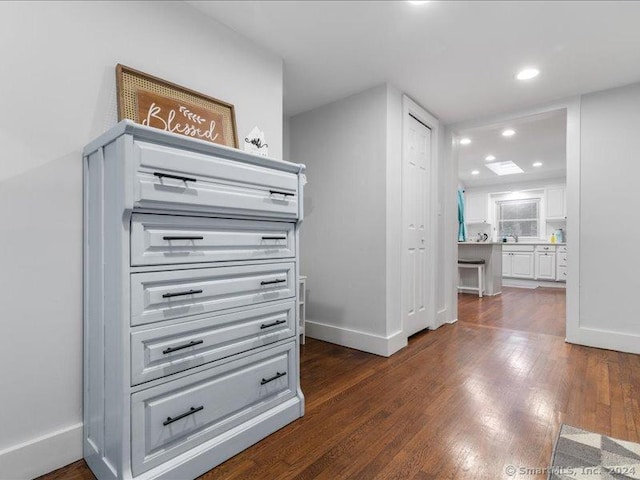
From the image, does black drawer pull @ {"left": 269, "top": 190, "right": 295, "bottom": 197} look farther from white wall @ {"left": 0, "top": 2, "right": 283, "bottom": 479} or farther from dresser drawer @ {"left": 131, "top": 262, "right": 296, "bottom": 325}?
white wall @ {"left": 0, "top": 2, "right": 283, "bottom": 479}

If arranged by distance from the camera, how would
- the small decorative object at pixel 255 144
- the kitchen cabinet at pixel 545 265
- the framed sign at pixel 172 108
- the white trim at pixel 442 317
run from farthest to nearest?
1. the kitchen cabinet at pixel 545 265
2. the white trim at pixel 442 317
3. the small decorative object at pixel 255 144
4. the framed sign at pixel 172 108

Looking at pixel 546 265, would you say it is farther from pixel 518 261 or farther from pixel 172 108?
pixel 172 108

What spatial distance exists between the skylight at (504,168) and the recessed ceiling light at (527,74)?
13.0 feet

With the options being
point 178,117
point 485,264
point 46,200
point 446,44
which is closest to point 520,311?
point 485,264

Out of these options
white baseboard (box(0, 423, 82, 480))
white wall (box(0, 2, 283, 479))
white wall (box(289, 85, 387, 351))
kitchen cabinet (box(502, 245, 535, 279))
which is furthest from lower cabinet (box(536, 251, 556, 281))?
white baseboard (box(0, 423, 82, 480))

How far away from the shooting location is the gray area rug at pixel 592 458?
141 cm

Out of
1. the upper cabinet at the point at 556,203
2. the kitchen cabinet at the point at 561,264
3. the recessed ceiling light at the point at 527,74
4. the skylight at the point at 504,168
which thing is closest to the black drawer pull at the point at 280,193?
the recessed ceiling light at the point at 527,74

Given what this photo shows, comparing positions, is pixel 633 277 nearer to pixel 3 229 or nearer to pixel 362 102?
pixel 362 102

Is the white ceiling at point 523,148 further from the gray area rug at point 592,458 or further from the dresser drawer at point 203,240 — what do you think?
the dresser drawer at point 203,240

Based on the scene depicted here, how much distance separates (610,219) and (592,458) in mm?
2406

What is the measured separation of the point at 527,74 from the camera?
2.79m

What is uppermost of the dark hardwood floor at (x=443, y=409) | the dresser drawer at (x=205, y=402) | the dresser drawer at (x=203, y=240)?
the dresser drawer at (x=203, y=240)

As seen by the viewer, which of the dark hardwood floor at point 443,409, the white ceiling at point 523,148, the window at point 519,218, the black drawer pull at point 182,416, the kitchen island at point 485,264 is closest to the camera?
the black drawer pull at point 182,416

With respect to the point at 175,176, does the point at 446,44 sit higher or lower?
higher
